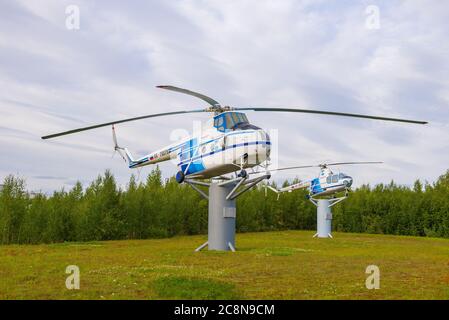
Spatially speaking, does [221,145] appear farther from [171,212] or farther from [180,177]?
[171,212]

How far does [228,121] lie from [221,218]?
4.10 m

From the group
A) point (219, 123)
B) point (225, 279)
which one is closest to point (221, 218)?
point (219, 123)

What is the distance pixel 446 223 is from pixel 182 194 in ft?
82.8

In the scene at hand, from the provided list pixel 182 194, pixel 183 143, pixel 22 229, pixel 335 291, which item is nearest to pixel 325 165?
pixel 182 194

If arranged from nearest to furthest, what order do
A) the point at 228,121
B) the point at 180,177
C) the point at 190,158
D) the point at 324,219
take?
the point at 228,121 → the point at 190,158 → the point at 180,177 → the point at 324,219

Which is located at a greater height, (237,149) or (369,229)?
(237,149)

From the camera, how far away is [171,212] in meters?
36.9

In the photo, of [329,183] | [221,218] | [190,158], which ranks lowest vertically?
[221,218]

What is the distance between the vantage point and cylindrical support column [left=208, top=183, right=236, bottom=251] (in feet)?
59.2

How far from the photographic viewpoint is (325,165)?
34.8 meters

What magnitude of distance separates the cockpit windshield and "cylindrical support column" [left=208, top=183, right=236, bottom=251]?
2.64 m

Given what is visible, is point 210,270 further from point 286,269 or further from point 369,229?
point 369,229

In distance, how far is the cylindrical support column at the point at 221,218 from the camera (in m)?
18.0

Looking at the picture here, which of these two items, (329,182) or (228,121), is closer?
(228,121)
